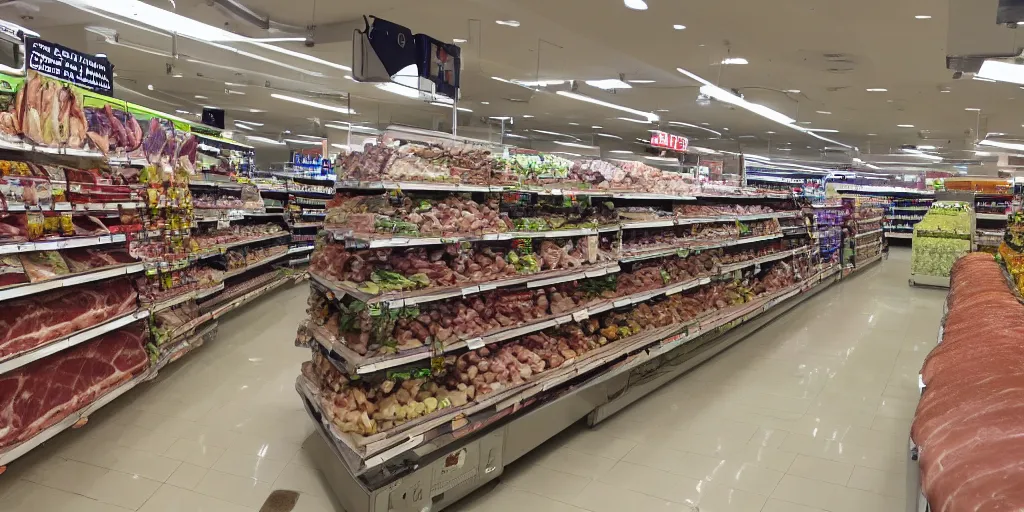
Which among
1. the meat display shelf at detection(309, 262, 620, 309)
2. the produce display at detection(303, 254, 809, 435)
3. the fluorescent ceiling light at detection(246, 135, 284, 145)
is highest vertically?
the fluorescent ceiling light at detection(246, 135, 284, 145)

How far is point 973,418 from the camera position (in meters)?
1.39

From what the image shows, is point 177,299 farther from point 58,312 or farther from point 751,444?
point 751,444

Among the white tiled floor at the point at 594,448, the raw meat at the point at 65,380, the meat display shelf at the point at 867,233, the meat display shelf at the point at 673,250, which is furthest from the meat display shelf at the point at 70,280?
the meat display shelf at the point at 867,233

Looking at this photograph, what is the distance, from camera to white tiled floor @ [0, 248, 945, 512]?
3197 mm

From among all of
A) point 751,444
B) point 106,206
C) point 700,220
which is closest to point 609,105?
point 700,220

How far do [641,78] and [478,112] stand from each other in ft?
18.7

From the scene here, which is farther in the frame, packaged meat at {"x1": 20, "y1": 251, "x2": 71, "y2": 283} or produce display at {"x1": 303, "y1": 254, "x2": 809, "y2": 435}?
packaged meat at {"x1": 20, "y1": 251, "x2": 71, "y2": 283}

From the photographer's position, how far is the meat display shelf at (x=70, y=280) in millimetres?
3065

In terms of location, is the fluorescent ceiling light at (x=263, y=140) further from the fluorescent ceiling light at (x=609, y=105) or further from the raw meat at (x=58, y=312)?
the raw meat at (x=58, y=312)

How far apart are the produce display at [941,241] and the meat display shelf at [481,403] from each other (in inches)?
301

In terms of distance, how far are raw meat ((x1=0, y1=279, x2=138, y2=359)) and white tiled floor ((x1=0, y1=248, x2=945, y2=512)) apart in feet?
2.45

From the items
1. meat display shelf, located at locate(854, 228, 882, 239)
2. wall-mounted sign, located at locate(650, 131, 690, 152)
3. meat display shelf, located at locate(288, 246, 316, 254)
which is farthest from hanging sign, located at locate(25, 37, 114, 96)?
meat display shelf, located at locate(854, 228, 882, 239)

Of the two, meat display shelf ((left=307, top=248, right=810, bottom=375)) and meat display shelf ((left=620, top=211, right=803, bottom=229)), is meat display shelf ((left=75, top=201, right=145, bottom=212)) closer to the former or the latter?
meat display shelf ((left=307, top=248, right=810, bottom=375))

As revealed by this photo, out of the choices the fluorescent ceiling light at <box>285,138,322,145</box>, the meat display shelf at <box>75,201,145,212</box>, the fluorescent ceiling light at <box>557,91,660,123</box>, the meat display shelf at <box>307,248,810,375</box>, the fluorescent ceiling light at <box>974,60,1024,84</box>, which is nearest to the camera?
the meat display shelf at <box>307,248,810,375</box>
